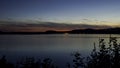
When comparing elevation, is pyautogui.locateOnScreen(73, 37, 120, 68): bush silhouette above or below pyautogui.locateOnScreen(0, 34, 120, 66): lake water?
above

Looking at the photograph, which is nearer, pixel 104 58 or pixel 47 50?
pixel 104 58

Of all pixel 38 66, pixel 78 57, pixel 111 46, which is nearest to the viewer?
pixel 78 57

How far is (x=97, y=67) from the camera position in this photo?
8.91 metres

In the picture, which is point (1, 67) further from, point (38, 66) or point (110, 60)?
point (110, 60)

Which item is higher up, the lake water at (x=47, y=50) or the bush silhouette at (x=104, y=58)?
the bush silhouette at (x=104, y=58)

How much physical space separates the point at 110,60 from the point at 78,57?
50.3 inches

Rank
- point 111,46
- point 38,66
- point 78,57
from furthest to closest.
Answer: point 38,66 → point 111,46 → point 78,57

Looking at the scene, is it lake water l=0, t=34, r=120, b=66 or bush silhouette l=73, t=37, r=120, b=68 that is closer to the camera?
bush silhouette l=73, t=37, r=120, b=68

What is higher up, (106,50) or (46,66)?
(106,50)

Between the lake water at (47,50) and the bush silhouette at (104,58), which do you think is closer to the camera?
the bush silhouette at (104,58)

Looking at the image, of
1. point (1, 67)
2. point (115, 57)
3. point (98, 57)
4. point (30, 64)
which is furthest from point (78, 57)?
point (1, 67)

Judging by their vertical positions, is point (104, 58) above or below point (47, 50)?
above

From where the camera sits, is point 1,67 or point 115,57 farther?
point 1,67

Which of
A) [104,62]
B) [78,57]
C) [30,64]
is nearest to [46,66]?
[30,64]
